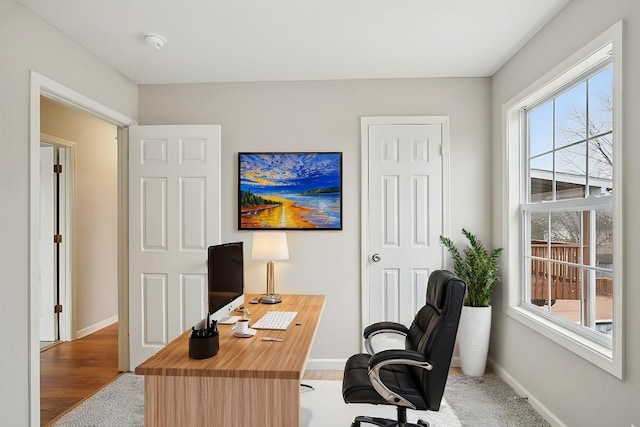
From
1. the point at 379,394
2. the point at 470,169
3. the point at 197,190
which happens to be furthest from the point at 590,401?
the point at 197,190

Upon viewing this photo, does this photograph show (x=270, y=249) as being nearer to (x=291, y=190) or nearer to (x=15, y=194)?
(x=291, y=190)

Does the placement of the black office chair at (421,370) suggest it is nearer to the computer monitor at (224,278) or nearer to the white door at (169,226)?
the computer monitor at (224,278)

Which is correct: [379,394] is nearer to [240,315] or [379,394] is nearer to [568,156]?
[240,315]

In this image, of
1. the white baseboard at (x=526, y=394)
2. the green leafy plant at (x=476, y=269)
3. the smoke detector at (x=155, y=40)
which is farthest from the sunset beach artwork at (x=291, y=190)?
the white baseboard at (x=526, y=394)

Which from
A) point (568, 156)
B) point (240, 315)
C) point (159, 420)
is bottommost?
point (159, 420)

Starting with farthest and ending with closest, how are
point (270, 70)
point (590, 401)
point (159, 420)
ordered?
1. point (270, 70)
2. point (590, 401)
3. point (159, 420)

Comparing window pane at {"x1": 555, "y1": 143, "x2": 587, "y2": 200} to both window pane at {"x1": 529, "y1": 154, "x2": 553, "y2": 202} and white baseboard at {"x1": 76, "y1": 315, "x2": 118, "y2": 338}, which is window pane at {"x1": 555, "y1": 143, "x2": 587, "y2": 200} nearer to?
window pane at {"x1": 529, "y1": 154, "x2": 553, "y2": 202}

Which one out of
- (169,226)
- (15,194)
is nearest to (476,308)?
(169,226)

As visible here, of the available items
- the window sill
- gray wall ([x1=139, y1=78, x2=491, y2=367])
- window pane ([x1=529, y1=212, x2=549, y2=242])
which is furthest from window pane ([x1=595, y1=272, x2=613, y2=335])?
gray wall ([x1=139, y1=78, x2=491, y2=367])

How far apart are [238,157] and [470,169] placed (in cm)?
205

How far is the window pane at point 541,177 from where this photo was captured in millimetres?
2863

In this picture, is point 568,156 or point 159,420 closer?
point 159,420

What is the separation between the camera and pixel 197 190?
358 centimetres

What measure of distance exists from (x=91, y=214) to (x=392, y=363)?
4328 mm
